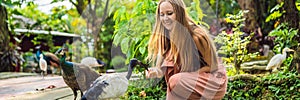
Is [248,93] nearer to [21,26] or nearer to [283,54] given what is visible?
[283,54]

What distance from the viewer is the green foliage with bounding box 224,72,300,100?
2.38 metres

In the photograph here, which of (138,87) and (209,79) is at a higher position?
(209,79)

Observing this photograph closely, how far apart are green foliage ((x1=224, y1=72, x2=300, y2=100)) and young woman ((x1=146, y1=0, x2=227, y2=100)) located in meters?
1.07

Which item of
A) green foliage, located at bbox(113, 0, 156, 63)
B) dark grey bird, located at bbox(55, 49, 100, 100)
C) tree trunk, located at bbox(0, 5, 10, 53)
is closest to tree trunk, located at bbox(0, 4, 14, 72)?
tree trunk, located at bbox(0, 5, 10, 53)

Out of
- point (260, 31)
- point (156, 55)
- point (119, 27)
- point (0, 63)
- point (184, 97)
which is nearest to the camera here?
point (184, 97)

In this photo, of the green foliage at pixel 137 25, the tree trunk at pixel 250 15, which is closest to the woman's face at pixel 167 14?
the green foliage at pixel 137 25

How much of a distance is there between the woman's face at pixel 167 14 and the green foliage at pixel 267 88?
4.00ft

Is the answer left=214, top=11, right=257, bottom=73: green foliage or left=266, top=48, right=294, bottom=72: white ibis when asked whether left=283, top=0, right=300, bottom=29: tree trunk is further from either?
left=214, top=11, right=257, bottom=73: green foliage

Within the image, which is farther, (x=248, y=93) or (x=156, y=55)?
(x=248, y=93)

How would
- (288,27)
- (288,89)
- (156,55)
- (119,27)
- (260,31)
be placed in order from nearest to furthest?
(156,55)
(119,27)
(288,89)
(288,27)
(260,31)

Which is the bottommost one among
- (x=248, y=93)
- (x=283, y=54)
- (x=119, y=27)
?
(x=248, y=93)

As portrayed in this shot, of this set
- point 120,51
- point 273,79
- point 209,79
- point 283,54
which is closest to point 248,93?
point 273,79

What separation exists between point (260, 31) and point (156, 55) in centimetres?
414

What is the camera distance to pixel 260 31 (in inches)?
210
